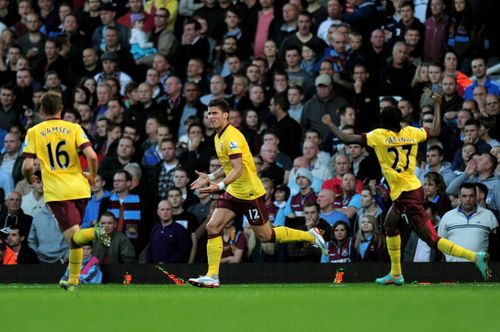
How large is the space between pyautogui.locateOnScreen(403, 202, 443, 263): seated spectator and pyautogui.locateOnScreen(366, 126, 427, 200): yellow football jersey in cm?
264

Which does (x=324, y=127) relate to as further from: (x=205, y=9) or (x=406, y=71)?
(x=205, y=9)

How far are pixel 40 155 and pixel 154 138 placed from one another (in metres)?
7.13

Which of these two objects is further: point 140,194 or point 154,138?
point 154,138

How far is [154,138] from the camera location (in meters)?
20.5

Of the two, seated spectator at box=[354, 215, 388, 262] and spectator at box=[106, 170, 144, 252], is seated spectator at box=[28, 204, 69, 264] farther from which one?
seated spectator at box=[354, 215, 388, 262]

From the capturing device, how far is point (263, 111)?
2016cm

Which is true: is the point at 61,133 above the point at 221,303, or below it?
above

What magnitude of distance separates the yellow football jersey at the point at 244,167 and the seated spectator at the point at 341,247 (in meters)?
2.81

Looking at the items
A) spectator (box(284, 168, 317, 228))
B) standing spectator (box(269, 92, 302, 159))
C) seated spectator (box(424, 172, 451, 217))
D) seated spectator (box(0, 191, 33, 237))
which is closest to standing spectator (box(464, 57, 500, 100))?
seated spectator (box(424, 172, 451, 217))

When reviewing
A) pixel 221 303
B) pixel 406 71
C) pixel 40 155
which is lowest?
pixel 221 303

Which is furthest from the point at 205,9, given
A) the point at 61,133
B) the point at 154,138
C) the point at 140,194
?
the point at 61,133

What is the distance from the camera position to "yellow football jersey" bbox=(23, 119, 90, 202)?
13.3 metres

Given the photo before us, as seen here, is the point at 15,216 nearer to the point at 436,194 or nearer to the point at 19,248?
the point at 19,248

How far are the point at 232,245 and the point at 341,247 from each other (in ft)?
5.91
